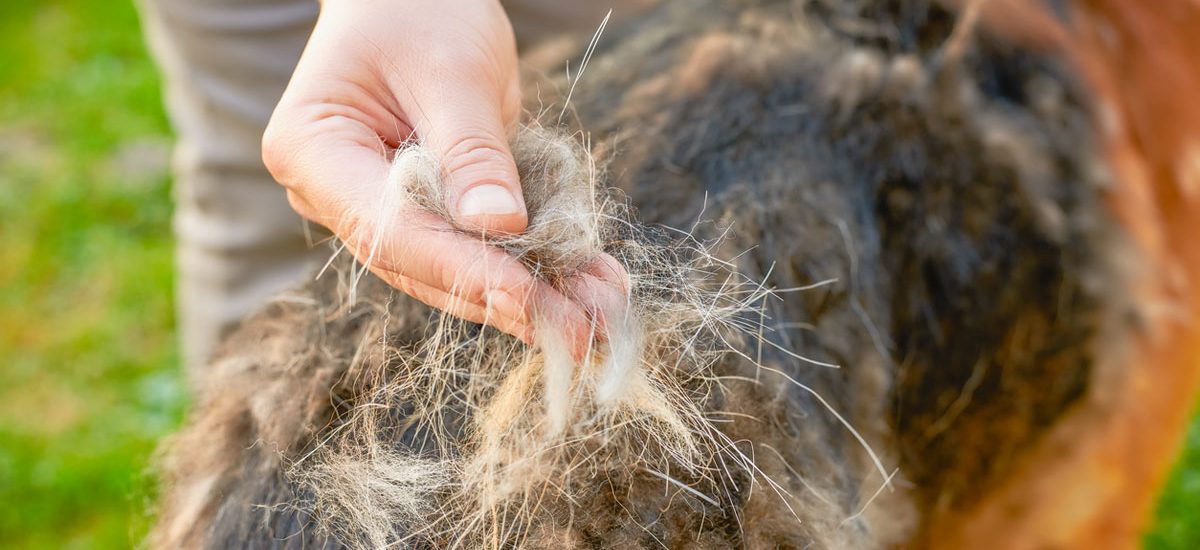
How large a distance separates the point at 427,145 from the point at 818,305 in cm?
56

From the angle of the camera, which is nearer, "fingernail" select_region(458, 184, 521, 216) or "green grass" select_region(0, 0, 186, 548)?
"fingernail" select_region(458, 184, 521, 216)

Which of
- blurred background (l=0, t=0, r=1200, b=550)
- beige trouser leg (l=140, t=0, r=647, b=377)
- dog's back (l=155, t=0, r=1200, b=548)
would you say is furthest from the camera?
blurred background (l=0, t=0, r=1200, b=550)

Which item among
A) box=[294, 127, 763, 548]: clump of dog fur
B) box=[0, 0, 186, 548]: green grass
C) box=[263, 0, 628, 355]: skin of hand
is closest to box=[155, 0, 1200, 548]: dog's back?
box=[294, 127, 763, 548]: clump of dog fur

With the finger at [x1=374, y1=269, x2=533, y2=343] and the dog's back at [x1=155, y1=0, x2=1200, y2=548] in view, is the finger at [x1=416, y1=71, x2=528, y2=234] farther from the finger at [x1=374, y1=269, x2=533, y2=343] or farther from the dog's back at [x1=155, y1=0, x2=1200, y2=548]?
the dog's back at [x1=155, y1=0, x2=1200, y2=548]

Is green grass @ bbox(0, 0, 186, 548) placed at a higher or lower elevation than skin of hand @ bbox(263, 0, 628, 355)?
lower

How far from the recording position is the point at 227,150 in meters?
1.88

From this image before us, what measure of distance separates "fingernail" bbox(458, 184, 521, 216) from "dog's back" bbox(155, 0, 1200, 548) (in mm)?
178

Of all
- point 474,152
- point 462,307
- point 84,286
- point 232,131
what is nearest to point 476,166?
point 474,152

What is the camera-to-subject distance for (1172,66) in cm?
159

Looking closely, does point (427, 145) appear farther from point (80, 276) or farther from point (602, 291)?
point (80, 276)

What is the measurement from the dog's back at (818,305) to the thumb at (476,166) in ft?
0.57

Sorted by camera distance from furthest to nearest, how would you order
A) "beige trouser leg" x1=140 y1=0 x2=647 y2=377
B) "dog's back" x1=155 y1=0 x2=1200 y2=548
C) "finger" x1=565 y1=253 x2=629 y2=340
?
1. "beige trouser leg" x1=140 y1=0 x2=647 y2=377
2. "dog's back" x1=155 y1=0 x2=1200 y2=548
3. "finger" x1=565 y1=253 x2=629 y2=340

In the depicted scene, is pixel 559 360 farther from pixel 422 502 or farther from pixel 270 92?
pixel 270 92

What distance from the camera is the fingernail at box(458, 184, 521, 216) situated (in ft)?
2.80
